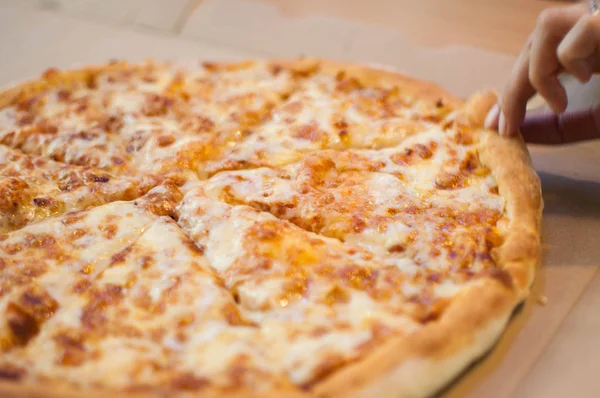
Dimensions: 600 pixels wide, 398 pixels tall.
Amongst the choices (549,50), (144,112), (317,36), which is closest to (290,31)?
(317,36)

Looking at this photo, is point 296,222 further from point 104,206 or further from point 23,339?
point 23,339

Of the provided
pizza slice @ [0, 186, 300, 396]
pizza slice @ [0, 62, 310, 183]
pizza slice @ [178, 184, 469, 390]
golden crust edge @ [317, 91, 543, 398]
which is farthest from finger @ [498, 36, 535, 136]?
pizza slice @ [0, 186, 300, 396]

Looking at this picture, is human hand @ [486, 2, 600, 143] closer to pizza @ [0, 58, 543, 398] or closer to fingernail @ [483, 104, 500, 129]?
fingernail @ [483, 104, 500, 129]

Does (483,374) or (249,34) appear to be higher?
(249,34)

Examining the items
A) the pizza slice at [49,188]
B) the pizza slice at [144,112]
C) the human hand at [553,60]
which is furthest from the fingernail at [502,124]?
the pizza slice at [49,188]

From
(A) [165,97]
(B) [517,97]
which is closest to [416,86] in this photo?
(B) [517,97]

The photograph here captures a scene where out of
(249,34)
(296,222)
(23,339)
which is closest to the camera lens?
(23,339)

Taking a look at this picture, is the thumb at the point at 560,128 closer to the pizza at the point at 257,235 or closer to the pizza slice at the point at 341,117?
the pizza at the point at 257,235
